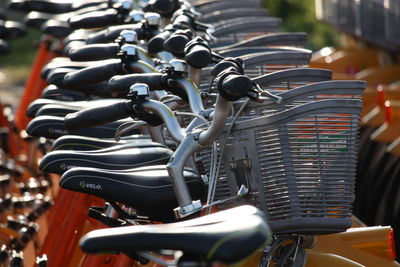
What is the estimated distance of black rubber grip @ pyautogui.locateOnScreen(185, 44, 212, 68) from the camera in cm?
293

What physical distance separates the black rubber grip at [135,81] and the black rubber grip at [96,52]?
0.83 m

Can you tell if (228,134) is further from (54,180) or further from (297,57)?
(54,180)

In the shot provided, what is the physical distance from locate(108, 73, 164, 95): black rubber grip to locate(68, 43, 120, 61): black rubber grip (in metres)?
0.83

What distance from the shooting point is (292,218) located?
111 inches

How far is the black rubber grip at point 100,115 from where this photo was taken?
9.48ft

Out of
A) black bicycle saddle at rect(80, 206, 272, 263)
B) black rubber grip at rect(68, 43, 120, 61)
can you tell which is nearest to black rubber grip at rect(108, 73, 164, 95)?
black rubber grip at rect(68, 43, 120, 61)

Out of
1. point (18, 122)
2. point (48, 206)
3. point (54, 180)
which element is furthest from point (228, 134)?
point (18, 122)

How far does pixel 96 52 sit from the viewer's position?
4.00 m

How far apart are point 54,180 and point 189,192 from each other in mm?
2919

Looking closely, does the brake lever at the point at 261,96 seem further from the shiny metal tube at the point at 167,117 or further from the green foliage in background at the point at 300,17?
the green foliage in background at the point at 300,17

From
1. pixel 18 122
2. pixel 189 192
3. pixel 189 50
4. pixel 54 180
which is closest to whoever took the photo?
pixel 189 192

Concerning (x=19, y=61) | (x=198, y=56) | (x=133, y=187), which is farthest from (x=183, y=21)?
(x=19, y=61)

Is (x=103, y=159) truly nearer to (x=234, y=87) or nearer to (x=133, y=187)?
(x=133, y=187)

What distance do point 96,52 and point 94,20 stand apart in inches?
36.6
